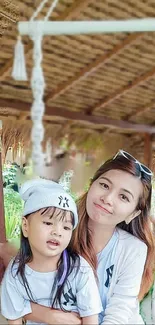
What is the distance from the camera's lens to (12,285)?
51.9 inches

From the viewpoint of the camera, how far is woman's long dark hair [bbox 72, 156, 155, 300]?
1.42m

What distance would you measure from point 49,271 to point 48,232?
3.6 inches

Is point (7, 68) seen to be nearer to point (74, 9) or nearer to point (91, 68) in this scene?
point (74, 9)

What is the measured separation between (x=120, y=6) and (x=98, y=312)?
1.13 metres

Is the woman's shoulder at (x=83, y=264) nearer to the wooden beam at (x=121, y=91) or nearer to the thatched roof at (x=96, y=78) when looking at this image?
the thatched roof at (x=96, y=78)

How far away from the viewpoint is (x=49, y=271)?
1305 mm

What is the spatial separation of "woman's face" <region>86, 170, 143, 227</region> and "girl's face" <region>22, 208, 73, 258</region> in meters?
0.12

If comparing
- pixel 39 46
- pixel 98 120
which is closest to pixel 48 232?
pixel 39 46

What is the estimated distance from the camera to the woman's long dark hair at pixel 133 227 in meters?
1.42

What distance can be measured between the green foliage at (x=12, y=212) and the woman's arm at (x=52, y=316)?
260mm

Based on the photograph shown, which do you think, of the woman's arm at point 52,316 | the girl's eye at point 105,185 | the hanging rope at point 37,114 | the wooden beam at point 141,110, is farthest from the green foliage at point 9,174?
the wooden beam at point 141,110

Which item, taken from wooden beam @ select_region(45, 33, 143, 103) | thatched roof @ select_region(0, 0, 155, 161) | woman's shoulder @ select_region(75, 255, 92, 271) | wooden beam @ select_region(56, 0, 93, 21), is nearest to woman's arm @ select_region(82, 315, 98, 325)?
woman's shoulder @ select_region(75, 255, 92, 271)

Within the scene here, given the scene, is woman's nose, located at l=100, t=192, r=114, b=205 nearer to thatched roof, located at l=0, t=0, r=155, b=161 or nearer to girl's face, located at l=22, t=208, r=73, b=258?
girl's face, located at l=22, t=208, r=73, b=258

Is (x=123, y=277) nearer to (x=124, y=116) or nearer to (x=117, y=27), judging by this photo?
(x=117, y=27)
